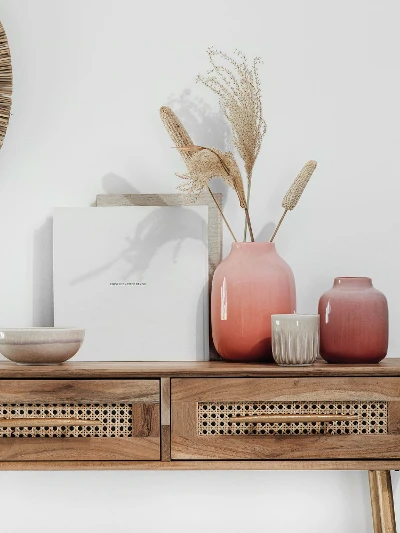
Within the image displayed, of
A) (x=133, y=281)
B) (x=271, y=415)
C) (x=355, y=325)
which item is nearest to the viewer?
(x=271, y=415)

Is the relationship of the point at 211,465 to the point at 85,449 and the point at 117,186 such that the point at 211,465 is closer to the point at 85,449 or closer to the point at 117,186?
the point at 85,449

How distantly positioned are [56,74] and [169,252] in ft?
1.45

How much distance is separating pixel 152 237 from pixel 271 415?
0.43 m

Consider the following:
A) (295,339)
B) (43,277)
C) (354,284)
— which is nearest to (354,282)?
(354,284)

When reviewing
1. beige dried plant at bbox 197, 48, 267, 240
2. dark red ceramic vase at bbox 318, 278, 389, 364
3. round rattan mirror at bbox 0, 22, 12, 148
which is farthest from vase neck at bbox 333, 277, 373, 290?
round rattan mirror at bbox 0, 22, 12, 148

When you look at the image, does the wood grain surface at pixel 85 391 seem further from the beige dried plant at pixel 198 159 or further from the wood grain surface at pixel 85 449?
the beige dried plant at pixel 198 159

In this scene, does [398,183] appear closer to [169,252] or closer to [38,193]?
[169,252]

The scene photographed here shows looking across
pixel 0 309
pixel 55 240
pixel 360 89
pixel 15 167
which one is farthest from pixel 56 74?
pixel 360 89

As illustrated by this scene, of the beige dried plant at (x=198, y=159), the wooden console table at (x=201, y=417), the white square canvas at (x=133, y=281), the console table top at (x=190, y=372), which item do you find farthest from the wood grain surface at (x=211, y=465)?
the beige dried plant at (x=198, y=159)

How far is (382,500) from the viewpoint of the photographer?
125cm

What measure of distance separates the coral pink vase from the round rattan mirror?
538 mm

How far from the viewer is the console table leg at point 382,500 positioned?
1244 mm

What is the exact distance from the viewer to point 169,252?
1.31 meters

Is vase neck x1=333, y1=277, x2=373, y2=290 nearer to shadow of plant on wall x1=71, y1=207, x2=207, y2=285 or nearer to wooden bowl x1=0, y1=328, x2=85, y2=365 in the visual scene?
shadow of plant on wall x1=71, y1=207, x2=207, y2=285
